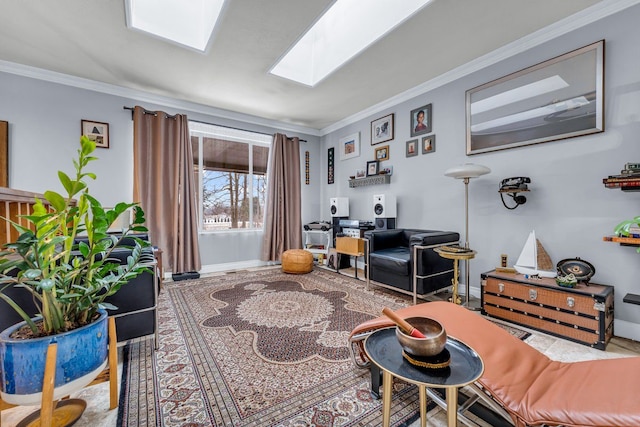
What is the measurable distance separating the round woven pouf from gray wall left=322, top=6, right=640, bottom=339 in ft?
5.65

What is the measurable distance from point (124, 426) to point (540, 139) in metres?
3.69

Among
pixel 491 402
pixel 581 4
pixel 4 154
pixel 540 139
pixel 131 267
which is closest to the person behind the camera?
pixel 491 402

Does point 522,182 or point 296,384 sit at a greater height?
point 522,182

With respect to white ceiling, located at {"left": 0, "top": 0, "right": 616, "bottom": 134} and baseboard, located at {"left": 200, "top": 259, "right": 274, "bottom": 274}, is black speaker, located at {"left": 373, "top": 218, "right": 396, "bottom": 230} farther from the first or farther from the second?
baseboard, located at {"left": 200, "top": 259, "right": 274, "bottom": 274}

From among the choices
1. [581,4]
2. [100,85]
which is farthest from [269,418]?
[100,85]

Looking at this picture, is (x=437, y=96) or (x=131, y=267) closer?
(x=131, y=267)

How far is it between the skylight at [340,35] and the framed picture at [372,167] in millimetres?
1512

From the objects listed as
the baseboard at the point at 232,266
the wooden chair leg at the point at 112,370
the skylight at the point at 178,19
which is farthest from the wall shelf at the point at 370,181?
the wooden chair leg at the point at 112,370

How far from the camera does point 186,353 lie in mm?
1884

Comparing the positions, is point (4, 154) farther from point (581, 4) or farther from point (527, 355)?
point (581, 4)

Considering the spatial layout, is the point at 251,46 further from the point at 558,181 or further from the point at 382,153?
the point at 558,181

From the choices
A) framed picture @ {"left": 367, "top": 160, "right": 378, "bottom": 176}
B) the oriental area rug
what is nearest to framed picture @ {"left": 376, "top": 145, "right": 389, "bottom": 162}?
framed picture @ {"left": 367, "top": 160, "right": 378, "bottom": 176}

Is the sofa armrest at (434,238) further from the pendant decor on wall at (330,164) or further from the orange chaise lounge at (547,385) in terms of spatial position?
the pendant decor on wall at (330,164)

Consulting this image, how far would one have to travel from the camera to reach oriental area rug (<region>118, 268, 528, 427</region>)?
130 cm
